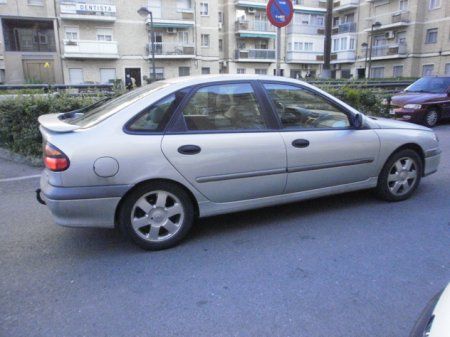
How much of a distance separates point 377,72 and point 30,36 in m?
33.6

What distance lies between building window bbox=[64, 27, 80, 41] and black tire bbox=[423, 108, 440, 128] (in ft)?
97.1

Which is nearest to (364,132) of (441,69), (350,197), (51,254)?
(350,197)

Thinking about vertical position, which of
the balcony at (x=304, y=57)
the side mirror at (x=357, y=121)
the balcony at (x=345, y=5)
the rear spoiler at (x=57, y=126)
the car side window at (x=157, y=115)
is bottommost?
the side mirror at (x=357, y=121)

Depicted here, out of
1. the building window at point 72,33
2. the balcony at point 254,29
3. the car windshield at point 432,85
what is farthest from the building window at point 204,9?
the car windshield at point 432,85

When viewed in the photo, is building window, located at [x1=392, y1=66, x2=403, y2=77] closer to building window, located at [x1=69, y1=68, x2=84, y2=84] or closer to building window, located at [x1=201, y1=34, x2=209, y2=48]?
building window, located at [x1=201, y1=34, x2=209, y2=48]

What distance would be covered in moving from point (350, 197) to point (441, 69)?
3610 cm

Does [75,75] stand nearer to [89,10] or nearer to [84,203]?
[89,10]

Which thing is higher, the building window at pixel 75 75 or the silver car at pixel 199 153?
the building window at pixel 75 75

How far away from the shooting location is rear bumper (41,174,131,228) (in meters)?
3.25

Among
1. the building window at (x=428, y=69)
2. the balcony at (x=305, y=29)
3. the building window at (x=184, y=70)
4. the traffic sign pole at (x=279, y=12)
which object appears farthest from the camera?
the balcony at (x=305, y=29)

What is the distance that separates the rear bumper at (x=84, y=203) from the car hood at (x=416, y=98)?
9858mm

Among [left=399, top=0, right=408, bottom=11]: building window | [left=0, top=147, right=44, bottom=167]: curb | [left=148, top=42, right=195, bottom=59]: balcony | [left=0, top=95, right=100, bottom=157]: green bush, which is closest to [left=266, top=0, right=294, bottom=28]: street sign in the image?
[left=0, top=95, right=100, bottom=157]: green bush

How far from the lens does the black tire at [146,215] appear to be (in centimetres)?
343

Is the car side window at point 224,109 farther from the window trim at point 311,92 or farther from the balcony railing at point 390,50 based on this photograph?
the balcony railing at point 390,50
